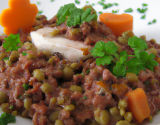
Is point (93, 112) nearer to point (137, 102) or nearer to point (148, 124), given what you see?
point (137, 102)

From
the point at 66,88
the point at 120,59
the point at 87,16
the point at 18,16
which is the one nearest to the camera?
the point at 120,59

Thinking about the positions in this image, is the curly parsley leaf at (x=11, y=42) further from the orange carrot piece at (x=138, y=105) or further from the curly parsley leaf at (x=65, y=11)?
the orange carrot piece at (x=138, y=105)

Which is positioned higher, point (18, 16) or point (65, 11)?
point (65, 11)

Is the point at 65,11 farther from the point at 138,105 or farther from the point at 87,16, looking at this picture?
the point at 138,105

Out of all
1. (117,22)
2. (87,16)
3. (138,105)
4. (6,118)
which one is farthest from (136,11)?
(6,118)

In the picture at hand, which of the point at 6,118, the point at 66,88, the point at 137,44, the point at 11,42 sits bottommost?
the point at 6,118

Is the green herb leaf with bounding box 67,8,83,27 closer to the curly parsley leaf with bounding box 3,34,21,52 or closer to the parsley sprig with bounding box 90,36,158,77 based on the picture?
the parsley sprig with bounding box 90,36,158,77

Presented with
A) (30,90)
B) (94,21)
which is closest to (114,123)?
(30,90)
